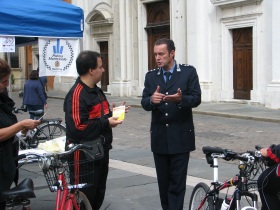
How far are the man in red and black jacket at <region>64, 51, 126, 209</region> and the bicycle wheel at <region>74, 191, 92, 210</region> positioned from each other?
285 mm

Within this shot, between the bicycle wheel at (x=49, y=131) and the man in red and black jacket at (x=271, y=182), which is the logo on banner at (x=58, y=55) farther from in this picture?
the man in red and black jacket at (x=271, y=182)

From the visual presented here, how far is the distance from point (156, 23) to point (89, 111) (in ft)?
66.3

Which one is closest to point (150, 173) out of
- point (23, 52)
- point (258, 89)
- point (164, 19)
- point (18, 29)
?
point (18, 29)

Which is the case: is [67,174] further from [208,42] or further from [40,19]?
[208,42]

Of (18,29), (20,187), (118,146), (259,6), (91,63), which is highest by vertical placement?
(259,6)

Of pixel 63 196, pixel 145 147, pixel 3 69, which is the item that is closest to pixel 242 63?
pixel 145 147

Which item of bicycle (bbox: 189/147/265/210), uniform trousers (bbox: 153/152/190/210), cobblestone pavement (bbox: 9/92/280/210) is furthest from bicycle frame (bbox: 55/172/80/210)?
cobblestone pavement (bbox: 9/92/280/210)

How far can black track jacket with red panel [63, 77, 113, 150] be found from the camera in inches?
→ 183

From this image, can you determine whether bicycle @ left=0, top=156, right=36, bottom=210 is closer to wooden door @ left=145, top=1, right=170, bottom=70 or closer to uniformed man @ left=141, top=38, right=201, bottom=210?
uniformed man @ left=141, top=38, right=201, bottom=210

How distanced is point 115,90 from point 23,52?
47.1ft

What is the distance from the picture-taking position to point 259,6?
759 inches

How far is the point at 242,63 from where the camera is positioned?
20422 millimetres

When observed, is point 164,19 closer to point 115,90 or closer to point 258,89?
point 115,90

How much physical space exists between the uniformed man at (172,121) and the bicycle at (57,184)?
37.0 inches
